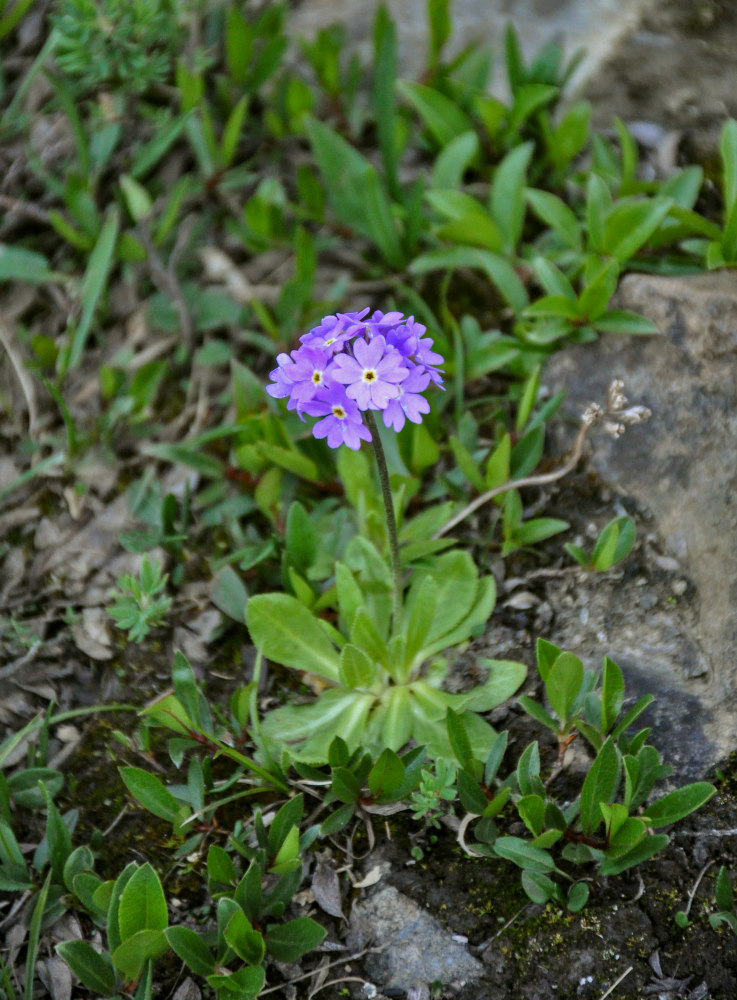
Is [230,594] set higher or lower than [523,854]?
higher

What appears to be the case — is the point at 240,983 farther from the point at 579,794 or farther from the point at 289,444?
the point at 289,444

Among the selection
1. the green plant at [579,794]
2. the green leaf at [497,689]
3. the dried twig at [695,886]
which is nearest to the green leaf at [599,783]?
the green plant at [579,794]

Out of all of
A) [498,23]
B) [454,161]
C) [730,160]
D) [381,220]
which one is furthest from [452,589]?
[498,23]

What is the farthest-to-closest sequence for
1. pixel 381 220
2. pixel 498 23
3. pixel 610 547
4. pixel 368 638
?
pixel 498 23 → pixel 381 220 → pixel 610 547 → pixel 368 638

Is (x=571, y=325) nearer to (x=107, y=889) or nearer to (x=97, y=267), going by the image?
(x=97, y=267)

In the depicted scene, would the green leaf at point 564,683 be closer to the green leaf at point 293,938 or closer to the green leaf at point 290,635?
the green leaf at point 290,635

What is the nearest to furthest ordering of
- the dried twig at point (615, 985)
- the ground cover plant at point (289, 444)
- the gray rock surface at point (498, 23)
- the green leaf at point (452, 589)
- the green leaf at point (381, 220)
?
the dried twig at point (615, 985), the ground cover plant at point (289, 444), the green leaf at point (452, 589), the green leaf at point (381, 220), the gray rock surface at point (498, 23)
